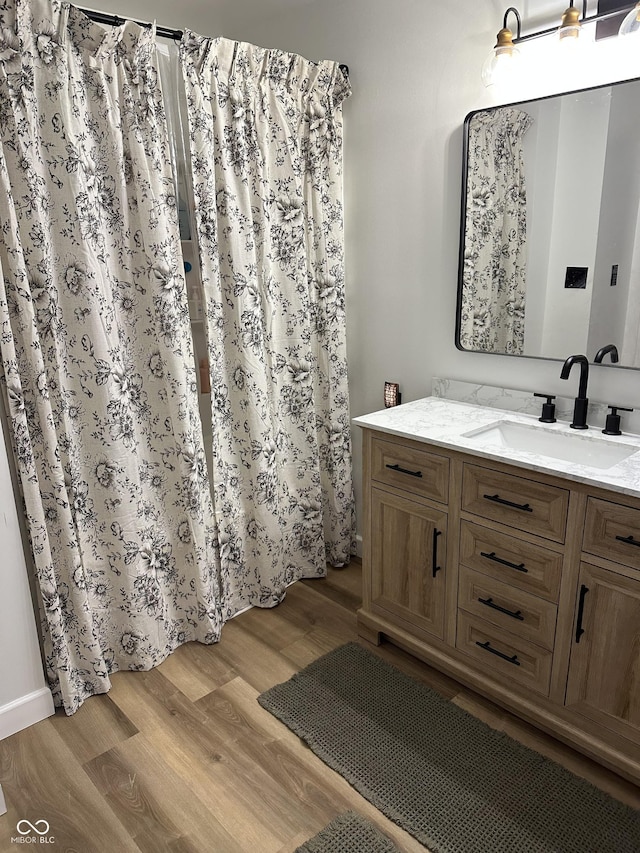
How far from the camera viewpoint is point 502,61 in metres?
1.98

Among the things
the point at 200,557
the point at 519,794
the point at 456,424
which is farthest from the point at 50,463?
the point at 519,794

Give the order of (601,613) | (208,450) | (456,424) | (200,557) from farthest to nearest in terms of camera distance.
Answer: (208,450) → (200,557) → (456,424) → (601,613)

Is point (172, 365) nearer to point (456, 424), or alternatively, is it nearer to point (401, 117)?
point (456, 424)

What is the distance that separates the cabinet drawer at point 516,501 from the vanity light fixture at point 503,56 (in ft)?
4.33

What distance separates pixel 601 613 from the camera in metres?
1.68

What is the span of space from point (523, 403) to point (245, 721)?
151 cm

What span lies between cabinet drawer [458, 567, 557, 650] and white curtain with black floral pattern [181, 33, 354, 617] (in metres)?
0.91

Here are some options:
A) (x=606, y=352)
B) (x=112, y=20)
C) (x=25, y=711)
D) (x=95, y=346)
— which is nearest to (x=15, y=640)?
(x=25, y=711)

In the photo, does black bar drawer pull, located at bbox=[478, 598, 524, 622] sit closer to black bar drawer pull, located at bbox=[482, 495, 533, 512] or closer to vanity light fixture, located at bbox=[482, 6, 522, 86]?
black bar drawer pull, located at bbox=[482, 495, 533, 512]

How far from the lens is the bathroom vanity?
1.66m

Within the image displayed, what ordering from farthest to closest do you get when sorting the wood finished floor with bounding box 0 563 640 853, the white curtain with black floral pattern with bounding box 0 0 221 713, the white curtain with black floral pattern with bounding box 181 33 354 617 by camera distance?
the white curtain with black floral pattern with bounding box 181 33 354 617 → the white curtain with black floral pattern with bounding box 0 0 221 713 → the wood finished floor with bounding box 0 563 640 853

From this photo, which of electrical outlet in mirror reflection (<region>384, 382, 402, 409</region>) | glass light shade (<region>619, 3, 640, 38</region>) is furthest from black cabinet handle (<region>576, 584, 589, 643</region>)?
glass light shade (<region>619, 3, 640, 38</region>)

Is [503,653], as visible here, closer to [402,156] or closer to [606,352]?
[606,352]

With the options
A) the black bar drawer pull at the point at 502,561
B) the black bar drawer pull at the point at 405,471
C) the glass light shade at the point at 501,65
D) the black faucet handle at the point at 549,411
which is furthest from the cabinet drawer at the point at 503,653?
the glass light shade at the point at 501,65
